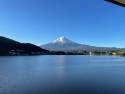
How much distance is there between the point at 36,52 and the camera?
164625 mm

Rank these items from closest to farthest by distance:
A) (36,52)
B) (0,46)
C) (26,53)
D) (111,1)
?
(111,1)
(0,46)
(26,53)
(36,52)

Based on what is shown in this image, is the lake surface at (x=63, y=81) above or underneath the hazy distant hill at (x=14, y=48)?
underneath

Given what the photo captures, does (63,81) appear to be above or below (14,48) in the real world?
below

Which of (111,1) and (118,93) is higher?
(111,1)

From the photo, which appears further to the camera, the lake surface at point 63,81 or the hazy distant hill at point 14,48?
the hazy distant hill at point 14,48

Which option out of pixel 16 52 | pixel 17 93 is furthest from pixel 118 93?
pixel 16 52

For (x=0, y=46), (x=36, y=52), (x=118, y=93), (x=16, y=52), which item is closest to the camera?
(x=118, y=93)

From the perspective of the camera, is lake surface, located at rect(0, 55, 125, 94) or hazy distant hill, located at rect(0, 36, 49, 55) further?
hazy distant hill, located at rect(0, 36, 49, 55)

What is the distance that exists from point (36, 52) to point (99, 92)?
498 ft

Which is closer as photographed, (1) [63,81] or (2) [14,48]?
(1) [63,81]

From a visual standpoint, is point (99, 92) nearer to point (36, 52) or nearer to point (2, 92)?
point (2, 92)

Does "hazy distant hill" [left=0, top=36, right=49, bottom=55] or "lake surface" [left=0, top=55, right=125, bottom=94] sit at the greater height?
"hazy distant hill" [left=0, top=36, right=49, bottom=55]

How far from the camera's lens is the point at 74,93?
47.2ft

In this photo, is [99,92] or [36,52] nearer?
[99,92]
